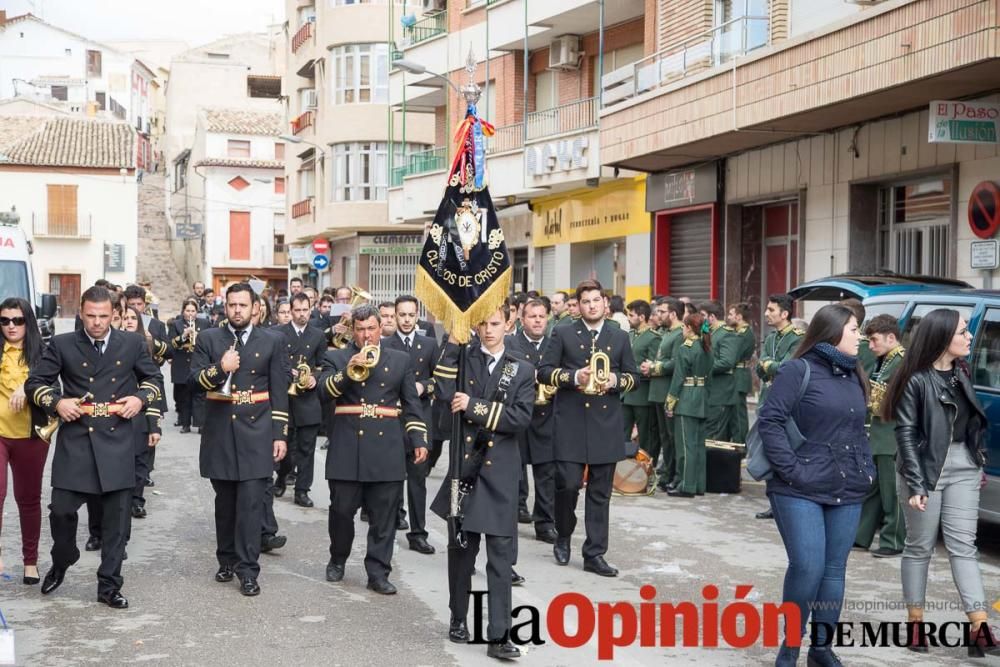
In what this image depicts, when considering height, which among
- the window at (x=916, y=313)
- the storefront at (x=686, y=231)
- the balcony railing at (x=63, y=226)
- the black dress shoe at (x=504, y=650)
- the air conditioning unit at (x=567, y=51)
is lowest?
the black dress shoe at (x=504, y=650)

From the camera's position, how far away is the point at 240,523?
28.8 ft

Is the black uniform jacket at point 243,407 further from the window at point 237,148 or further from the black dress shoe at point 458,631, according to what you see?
the window at point 237,148

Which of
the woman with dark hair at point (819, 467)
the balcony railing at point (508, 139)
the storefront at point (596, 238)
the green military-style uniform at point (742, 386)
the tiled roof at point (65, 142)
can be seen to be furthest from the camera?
the tiled roof at point (65, 142)

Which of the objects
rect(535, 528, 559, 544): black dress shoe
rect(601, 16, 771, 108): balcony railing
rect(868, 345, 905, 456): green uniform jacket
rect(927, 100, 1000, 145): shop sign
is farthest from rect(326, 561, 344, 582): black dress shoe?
rect(601, 16, 771, 108): balcony railing

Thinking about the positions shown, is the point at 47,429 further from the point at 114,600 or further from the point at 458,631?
the point at 458,631

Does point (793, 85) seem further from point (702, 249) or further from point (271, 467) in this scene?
point (271, 467)

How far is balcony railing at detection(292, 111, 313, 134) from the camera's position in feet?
157

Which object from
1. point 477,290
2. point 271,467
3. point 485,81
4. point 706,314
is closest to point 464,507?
point 477,290

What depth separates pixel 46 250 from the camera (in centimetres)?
5588

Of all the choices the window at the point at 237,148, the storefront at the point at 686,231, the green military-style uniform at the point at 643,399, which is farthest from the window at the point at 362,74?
the green military-style uniform at the point at 643,399

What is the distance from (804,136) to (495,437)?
41.5ft

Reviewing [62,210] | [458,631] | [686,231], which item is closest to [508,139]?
[686,231]

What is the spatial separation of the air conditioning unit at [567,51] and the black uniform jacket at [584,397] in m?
17.9

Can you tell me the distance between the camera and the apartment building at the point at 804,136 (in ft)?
46.2
